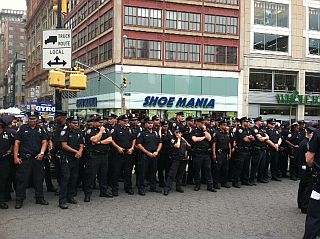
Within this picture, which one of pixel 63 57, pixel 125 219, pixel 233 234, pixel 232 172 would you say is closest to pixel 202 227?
pixel 233 234

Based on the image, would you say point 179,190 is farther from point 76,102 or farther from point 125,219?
point 76,102

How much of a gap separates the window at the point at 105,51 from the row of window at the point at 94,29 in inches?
62.7

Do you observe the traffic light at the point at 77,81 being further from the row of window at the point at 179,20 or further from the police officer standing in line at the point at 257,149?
the row of window at the point at 179,20

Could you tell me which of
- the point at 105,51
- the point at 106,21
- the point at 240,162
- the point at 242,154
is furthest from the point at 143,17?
the point at 240,162

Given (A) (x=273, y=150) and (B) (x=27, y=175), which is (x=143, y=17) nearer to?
(A) (x=273, y=150)

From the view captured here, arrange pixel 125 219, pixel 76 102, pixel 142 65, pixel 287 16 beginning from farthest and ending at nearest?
pixel 76 102
pixel 287 16
pixel 142 65
pixel 125 219

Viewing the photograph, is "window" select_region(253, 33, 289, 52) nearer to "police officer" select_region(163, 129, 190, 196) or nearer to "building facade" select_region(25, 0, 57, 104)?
"police officer" select_region(163, 129, 190, 196)

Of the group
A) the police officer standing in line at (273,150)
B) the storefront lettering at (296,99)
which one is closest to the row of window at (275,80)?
the storefront lettering at (296,99)

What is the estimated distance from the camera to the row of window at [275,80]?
134 ft

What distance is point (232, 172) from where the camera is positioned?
11445mm

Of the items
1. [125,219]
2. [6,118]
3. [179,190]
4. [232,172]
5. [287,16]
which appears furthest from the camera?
[287,16]

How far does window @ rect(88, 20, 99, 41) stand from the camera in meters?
43.7

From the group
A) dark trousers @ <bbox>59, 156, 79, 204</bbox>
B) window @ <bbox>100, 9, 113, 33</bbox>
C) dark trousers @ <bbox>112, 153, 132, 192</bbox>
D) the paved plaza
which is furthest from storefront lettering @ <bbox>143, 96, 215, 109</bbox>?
dark trousers @ <bbox>59, 156, 79, 204</bbox>

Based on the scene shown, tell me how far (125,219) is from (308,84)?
39.3m
